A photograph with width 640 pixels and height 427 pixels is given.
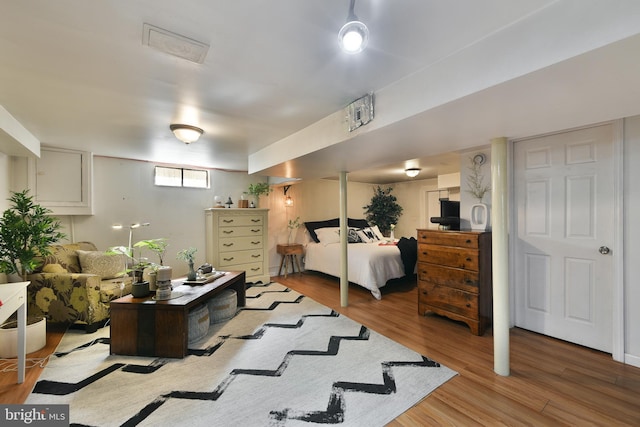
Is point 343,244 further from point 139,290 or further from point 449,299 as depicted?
point 139,290

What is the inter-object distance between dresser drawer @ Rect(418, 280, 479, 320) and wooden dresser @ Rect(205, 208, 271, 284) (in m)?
2.86

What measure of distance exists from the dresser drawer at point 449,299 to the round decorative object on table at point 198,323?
2.47 m

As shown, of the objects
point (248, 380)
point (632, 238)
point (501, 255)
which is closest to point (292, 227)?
point (248, 380)

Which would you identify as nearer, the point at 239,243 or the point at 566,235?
the point at 566,235

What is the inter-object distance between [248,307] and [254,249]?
1.48 m

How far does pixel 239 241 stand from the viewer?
4.70m

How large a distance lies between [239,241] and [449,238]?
3.42 meters

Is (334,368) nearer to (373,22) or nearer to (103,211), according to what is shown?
(373,22)

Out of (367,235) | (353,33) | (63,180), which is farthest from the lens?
(367,235)

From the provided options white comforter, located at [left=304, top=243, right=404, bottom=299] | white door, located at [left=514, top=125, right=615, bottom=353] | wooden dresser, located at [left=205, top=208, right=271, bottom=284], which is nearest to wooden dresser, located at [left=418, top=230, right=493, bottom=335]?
white door, located at [left=514, top=125, right=615, bottom=353]

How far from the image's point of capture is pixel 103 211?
3.96 m

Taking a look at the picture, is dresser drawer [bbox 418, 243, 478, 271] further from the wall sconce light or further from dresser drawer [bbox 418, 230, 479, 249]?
the wall sconce light

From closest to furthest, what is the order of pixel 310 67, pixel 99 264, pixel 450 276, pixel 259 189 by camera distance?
pixel 310 67
pixel 450 276
pixel 99 264
pixel 259 189

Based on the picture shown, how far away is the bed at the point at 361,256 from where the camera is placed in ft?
12.8
